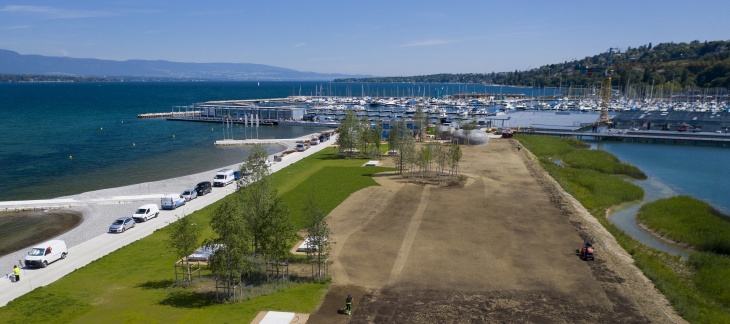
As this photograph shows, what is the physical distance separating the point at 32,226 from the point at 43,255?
11.4m

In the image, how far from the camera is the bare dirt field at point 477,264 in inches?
781

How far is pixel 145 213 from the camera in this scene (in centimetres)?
3288

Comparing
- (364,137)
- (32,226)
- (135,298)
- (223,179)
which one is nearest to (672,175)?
(364,137)

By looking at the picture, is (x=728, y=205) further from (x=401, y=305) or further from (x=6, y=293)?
(x=6, y=293)

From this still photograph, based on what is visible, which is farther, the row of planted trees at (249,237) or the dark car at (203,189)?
the dark car at (203,189)

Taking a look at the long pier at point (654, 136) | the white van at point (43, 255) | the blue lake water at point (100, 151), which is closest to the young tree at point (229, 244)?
the white van at point (43, 255)

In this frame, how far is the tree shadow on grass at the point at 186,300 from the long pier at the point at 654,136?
79.5 m

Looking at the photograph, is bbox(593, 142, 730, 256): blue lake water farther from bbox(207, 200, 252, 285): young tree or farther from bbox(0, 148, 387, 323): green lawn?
bbox(207, 200, 252, 285): young tree

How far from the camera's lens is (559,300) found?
21.0 metres

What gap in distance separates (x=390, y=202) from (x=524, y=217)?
1049 centimetres

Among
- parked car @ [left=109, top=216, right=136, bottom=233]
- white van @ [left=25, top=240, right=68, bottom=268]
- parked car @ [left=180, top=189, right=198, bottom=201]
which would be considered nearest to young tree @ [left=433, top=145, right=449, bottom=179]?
parked car @ [left=180, top=189, right=198, bottom=201]

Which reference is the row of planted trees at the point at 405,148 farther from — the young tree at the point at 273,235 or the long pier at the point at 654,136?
the long pier at the point at 654,136

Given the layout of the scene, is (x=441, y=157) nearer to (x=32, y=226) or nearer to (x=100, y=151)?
(x=32, y=226)

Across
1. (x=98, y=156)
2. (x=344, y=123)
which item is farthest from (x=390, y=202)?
(x=98, y=156)
